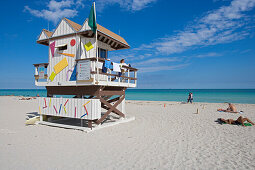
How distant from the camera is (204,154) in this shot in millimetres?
5660

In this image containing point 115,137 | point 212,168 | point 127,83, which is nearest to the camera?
point 212,168

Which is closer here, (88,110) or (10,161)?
(10,161)

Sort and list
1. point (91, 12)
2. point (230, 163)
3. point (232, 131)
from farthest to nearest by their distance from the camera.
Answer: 1. point (232, 131)
2. point (91, 12)
3. point (230, 163)

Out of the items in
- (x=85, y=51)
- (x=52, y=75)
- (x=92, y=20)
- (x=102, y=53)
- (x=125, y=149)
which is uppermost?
(x=92, y=20)

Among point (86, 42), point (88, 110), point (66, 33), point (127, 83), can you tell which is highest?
point (66, 33)

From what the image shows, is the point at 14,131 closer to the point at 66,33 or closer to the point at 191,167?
the point at 66,33

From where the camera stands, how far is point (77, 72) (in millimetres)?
8641

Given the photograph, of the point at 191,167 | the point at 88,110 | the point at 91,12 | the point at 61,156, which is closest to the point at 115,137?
the point at 88,110

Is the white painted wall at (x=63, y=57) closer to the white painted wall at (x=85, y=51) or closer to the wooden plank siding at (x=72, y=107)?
the white painted wall at (x=85, y=51)

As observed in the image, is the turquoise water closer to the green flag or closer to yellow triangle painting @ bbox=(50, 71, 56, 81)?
yellow triangle painting @ bbox=(50, 71, 56, 81)

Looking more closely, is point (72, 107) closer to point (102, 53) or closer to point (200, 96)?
point (102, 53)

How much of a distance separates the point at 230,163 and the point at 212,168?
810mm

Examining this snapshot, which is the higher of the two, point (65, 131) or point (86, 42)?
point (86, 42)

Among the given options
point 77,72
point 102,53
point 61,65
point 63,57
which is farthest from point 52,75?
point 102,53
